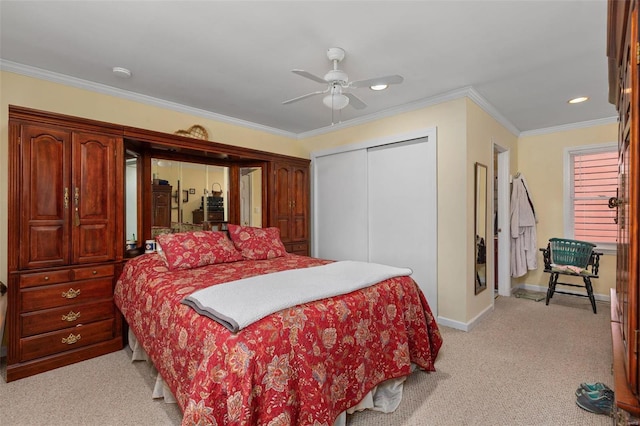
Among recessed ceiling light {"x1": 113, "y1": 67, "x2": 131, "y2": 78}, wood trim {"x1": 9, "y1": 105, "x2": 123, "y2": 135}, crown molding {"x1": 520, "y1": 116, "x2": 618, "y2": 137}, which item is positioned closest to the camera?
wood trim {"x1": 9, "y1": 105, "x2": 123, "y2": 135}

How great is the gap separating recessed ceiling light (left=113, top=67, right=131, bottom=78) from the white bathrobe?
4.99 m

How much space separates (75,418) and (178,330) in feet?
3.17

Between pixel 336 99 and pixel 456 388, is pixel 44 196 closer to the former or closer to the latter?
pixel 336 99

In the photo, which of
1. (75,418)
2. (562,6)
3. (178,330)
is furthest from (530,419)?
(75,418)

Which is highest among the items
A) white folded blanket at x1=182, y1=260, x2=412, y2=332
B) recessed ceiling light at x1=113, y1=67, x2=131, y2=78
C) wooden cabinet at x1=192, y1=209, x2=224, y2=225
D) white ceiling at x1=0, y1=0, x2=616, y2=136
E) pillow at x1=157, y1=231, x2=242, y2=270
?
white ceiling at x1=0, y1=0, x2=616, y2=136

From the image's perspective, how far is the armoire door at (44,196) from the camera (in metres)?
2.39

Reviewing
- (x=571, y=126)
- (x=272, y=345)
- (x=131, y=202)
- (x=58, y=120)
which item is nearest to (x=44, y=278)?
(x=131, y=202)

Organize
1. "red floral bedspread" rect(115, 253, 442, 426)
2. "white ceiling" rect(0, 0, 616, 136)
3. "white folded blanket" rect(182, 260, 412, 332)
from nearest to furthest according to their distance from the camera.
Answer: "red floral bedspread" rect(115, 253, 442, 426), "white folded blanket" rect(182, 260, 412, 332), "white ceiling" rect(0, 0, 616, 136)

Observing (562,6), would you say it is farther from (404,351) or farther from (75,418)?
(75,418)

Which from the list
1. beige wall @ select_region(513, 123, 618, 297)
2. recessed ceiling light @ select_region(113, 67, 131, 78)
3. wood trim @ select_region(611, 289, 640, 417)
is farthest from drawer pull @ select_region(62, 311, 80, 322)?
beige wall @ select_region(513, 123, 618, 297)

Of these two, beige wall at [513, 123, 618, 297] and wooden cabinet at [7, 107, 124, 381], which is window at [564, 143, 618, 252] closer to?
beige wall at [513, 123, 618, 297]

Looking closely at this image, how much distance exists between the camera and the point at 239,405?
1.29 metres

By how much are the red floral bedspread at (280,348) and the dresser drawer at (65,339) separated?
43 cm

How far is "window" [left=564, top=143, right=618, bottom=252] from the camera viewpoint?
14.0 ft
